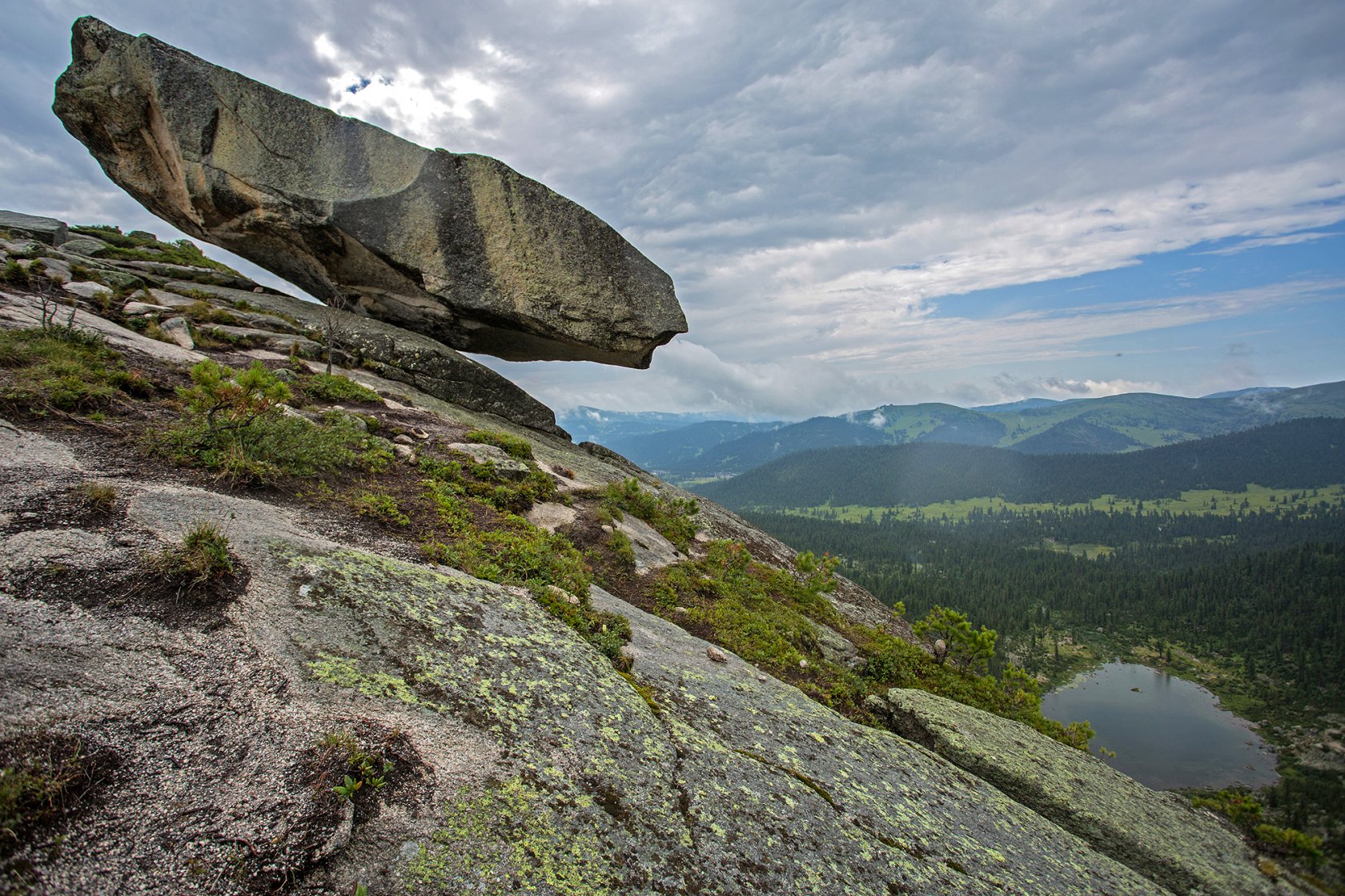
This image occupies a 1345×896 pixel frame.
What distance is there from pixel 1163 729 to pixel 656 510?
150969 mm

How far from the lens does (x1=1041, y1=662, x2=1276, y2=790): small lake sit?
95.8 meters

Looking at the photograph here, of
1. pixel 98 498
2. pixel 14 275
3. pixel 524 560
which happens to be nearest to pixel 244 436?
pixel 98 498

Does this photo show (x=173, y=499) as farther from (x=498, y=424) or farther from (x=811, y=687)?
Answer: (x=498, y=424)

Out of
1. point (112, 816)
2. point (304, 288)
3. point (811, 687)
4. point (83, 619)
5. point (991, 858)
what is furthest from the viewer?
point (304, 288)

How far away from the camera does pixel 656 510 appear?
18.5m

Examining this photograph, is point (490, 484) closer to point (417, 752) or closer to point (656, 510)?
point (656, 510)

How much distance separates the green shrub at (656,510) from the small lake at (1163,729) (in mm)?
103302

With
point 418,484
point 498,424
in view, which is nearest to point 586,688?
point 418,484

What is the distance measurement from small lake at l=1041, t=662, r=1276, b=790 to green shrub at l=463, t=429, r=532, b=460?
109 meters

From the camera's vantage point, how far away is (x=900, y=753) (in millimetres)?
8156

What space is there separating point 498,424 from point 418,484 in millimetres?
10792

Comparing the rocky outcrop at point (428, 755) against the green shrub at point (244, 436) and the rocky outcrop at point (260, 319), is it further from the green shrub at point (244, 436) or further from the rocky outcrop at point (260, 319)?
the rocky outcrop at point (260, 319)

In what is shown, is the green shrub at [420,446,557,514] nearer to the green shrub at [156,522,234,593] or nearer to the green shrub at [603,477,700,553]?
the green shrub at [603,477,700,553]

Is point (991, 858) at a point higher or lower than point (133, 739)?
lower
